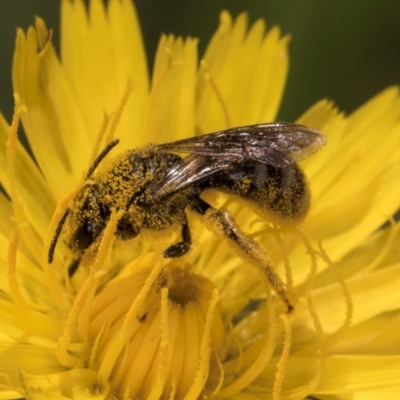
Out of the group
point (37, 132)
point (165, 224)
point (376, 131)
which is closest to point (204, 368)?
point (165, 224)

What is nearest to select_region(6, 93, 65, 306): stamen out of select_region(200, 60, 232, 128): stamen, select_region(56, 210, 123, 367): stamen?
select_region(56, 210, 123, 367): stamen

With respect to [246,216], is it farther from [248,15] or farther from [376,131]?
[248,15]

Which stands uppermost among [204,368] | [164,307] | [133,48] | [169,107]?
[133,48]

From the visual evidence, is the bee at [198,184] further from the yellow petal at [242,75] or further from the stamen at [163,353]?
the yellow petal at [242,75]

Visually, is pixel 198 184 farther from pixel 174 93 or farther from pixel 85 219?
pixel 174 93

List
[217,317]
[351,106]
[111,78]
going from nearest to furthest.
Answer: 1. [217,317]
2. [111,78]
3. [351,106]

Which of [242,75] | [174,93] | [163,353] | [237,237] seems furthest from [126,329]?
[242,75]
